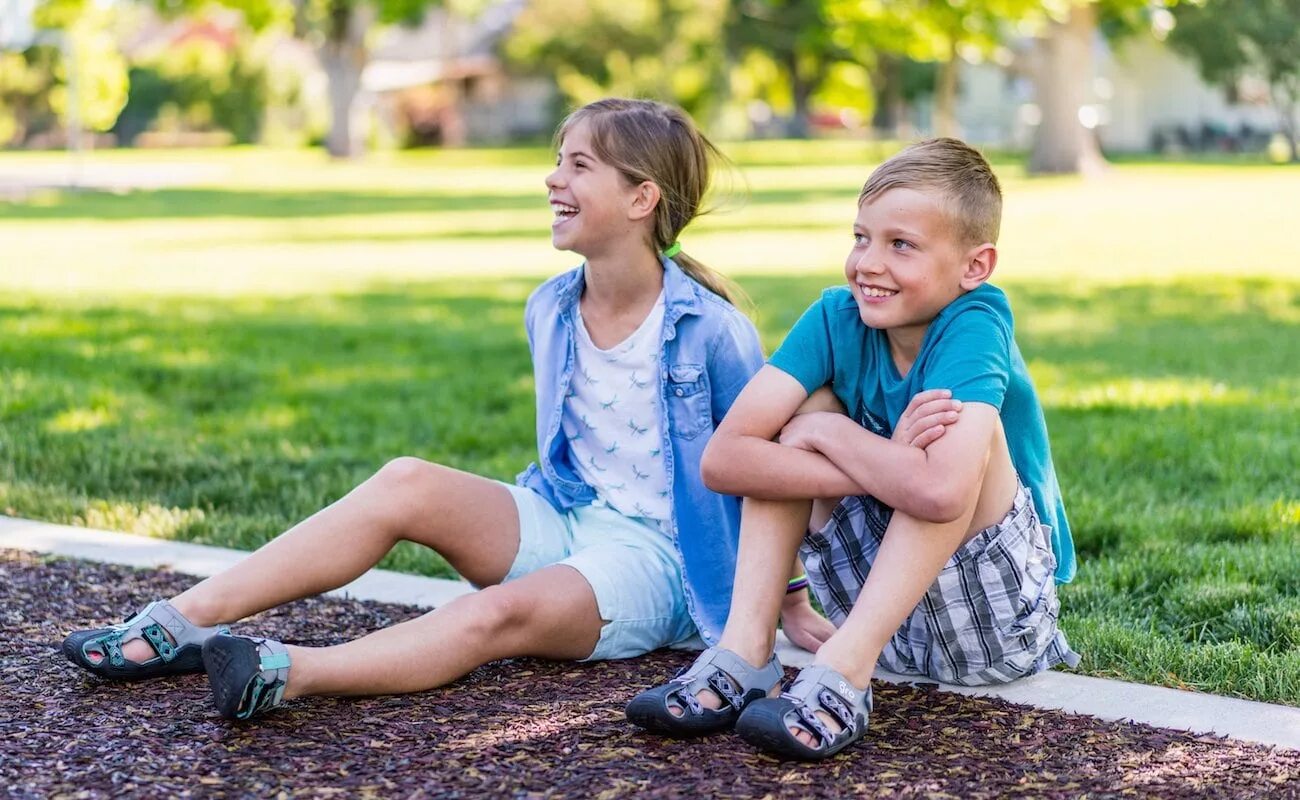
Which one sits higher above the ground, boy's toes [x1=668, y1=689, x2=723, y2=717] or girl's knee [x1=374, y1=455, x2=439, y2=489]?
girl's knee [x1=374, y1=455, x2=439, y2=489]

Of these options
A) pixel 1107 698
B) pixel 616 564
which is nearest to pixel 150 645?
pixel 616 564

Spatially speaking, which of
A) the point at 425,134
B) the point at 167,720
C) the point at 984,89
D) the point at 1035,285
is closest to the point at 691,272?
the point at 167,720

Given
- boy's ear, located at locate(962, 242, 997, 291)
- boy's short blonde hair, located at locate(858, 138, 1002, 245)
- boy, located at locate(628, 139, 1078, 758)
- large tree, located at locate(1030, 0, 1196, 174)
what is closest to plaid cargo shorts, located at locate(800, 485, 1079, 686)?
boy, located at locate(628, 139, 1078, 758)

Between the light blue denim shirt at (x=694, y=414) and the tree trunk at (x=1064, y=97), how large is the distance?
2881 cm

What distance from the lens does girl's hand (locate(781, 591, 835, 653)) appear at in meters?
3.75

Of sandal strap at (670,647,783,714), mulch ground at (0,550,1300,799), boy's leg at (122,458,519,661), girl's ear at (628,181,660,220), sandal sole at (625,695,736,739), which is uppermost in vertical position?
girl's ear at (628,181,660,220)

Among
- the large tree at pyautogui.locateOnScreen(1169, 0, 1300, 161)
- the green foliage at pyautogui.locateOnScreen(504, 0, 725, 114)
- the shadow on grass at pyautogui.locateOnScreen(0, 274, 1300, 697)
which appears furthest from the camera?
the green foliage at pyautogui.locateOnScreen(504, 0, 725, 114)

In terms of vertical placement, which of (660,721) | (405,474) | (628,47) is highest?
(628,47)

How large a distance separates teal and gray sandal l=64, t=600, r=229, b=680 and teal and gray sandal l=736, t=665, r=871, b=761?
1165mm

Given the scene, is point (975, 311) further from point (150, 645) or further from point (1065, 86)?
point (1065, 86)

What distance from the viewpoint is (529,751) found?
3.00 metres

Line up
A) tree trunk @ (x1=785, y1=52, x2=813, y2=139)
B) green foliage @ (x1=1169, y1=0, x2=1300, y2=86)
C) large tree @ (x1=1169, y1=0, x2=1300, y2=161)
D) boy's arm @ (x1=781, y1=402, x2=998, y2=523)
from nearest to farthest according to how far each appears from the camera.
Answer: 1. boy's arm @ (x1=781, y1=402, x2=998, y2=523)
2. green foliage @ (x1=1169, y1=0, x2=1300, y2=86)
3. large tree @ (x1=1169, y1=0, x2=1300, y2=161)
4. tree trunk @ (x1=785, y1=52, x2=813, y2=139)

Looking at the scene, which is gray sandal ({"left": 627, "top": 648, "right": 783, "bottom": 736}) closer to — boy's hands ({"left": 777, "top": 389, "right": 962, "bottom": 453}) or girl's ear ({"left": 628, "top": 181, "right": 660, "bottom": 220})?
boy's hands ({"left": 777, "top": 389, "right": 962, "bottom": 453})

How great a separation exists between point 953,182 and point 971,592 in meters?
0.85
